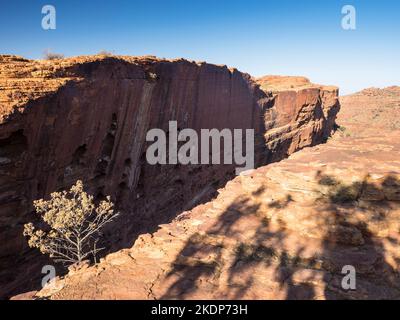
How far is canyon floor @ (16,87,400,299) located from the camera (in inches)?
222

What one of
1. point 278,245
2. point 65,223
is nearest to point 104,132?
point 65,223

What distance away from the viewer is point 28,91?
1006 cm

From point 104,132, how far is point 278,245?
9036 mm

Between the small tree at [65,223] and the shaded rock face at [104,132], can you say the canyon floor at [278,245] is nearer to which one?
the small tree at [65,223]

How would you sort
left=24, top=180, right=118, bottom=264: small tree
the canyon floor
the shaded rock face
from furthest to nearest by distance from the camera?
the shaded rock face, left=24, top=180, right=118, bottom=264: small tree, the canyon floor

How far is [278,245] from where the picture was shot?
6629 millimetres

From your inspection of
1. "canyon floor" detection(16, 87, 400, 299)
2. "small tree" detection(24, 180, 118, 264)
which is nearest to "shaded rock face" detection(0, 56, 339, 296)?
"small tree" detection(24, 180, 118, 264)

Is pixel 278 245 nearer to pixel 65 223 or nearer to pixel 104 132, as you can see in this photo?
pixel 65 223

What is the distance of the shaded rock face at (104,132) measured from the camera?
1011cm

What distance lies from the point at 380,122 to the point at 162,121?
4468 centimetres

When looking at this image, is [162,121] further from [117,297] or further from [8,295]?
[117,297]

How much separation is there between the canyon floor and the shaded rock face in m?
5.24

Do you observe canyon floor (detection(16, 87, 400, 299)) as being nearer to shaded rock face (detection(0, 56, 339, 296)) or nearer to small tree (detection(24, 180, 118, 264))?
small tree (detection(24, 180, 118, 264))
